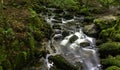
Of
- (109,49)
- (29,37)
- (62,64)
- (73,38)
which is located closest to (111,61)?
(109,49)

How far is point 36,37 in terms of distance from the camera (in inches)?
449

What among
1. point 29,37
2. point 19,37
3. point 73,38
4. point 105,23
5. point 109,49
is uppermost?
point 19,37

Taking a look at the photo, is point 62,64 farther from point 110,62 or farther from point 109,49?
point 109,49

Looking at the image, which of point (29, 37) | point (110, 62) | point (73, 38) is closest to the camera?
point (29, 37)

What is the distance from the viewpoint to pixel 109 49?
37.5 ft

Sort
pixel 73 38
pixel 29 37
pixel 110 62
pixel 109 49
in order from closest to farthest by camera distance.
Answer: pixel 29 37 → pixel 110 62 → pixel 109 49 → pixel 73 38

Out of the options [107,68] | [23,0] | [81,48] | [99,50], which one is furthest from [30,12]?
[107,68]

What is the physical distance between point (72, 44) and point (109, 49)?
204 cm

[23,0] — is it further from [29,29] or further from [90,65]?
[90,65]

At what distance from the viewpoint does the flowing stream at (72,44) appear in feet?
36.7

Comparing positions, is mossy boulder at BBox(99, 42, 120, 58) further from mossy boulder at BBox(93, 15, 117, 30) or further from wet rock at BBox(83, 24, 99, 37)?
mossy boulder at BBox(93, 15, 117, 30)

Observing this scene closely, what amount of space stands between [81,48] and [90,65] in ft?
4.67

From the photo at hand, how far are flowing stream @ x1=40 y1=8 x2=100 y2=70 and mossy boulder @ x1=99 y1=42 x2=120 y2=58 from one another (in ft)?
1.17

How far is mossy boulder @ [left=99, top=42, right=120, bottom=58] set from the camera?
11.4 metres
